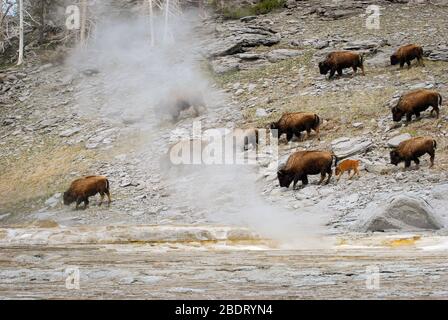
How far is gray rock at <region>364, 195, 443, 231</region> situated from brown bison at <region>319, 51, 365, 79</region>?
14.1 m

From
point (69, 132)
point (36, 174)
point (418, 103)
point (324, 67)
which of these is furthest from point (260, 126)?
point (69, 132)

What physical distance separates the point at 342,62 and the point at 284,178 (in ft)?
33.1

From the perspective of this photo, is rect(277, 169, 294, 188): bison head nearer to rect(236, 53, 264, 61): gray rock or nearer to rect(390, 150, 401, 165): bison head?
rect(390, 150, 401, 165): bison head

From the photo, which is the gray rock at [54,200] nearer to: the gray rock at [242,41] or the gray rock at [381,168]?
the gray rock at [381,168]

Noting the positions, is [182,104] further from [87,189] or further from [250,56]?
[87,189]

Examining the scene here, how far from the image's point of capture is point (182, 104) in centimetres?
2675

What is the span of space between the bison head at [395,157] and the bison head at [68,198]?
9.42 meters

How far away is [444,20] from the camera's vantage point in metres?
32.4


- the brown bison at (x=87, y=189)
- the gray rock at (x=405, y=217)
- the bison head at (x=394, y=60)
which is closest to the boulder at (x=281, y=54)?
the bison head at (x=394, y=60)

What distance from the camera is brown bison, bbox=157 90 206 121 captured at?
26703 mm
